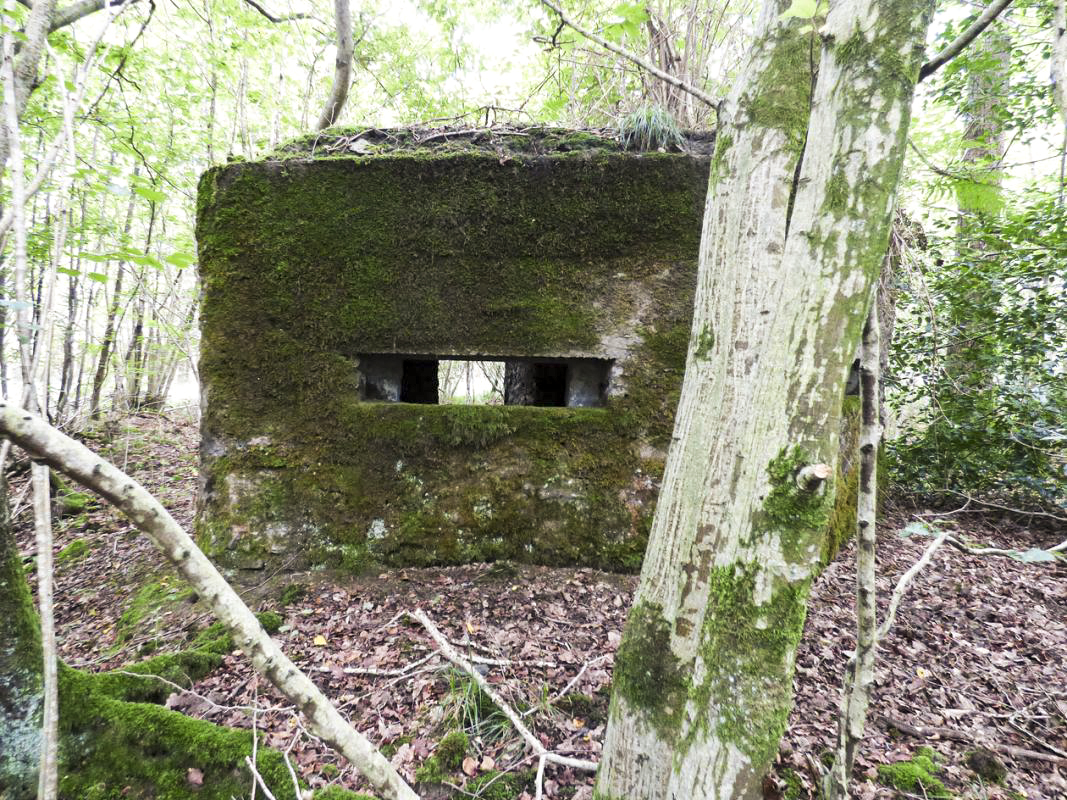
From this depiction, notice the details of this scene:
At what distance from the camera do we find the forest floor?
1860mm

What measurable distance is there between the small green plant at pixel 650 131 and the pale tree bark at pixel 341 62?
331 cm

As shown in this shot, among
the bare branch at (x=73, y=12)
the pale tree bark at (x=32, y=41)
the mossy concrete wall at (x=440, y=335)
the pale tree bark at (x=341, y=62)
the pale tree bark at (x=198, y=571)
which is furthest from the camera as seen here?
the pale tree bark at (x=341, y=62)

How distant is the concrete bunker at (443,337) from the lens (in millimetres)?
3158

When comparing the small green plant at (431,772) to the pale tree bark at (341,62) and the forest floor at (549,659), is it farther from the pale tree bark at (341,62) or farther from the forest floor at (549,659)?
the pale tree bark at (341,62)

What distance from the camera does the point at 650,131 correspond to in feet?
10.6

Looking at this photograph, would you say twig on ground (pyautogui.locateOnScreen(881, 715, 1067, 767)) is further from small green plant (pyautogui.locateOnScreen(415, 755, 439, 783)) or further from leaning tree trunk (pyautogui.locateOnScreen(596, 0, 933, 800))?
small green plant (pyautogui.locateOnScreen(415, 755, 439, 783))

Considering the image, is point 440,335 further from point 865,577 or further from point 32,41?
point 865,577

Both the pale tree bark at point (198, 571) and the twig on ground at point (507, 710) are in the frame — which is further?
the twig on ground at point (507, 710)

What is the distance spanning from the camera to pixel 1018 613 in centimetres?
290

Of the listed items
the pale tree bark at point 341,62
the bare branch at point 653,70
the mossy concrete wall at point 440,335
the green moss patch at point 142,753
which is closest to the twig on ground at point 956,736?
the mossy concrete wall at point 440,335

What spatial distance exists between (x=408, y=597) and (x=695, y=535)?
2.11 metres

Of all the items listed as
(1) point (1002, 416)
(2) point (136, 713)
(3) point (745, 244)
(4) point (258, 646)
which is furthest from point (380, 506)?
(1) point (1002, 416)

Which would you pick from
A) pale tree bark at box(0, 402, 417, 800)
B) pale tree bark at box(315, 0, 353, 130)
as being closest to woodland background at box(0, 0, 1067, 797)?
pale tree bark at box(0, 402, 417, 800)

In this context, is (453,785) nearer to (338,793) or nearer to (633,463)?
(338,793)
